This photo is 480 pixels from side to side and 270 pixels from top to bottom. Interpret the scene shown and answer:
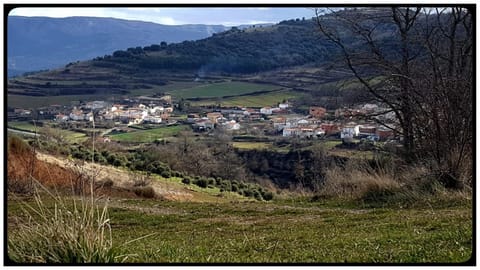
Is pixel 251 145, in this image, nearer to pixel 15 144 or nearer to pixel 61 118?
pixel 15 144

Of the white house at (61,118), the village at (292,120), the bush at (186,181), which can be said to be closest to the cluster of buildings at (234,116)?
the village at (292,120)

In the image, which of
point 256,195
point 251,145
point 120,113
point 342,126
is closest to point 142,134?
point 120,113

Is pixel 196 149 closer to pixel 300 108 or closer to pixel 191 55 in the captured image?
pixel 191 55

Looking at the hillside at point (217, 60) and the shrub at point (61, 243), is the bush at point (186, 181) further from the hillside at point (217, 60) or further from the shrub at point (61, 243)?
the shrub at point (61, 243)

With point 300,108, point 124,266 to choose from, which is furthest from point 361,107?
point 124,266

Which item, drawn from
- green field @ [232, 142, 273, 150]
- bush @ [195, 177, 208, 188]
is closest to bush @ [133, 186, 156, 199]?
green field @ [232, 142, 273, 150]

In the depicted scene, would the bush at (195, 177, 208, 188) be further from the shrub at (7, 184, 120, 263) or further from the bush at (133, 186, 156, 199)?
the shrub at (7, 184, 120, 263)

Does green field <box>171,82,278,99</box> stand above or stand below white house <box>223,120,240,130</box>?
above
